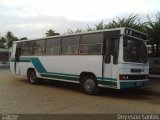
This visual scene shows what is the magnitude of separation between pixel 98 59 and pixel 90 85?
126cm

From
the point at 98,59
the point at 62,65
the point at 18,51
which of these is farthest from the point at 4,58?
the point at 98,59

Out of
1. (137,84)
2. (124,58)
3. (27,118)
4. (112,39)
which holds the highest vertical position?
(112,39)

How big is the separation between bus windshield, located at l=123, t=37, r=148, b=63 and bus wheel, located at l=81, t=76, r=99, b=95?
1824 millimetres

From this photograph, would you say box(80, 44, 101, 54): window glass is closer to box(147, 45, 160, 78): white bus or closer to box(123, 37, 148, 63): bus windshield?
box(123, 37, 148, 63): bus windshield

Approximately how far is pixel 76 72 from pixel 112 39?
2.52 metres

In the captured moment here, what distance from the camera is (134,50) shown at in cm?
1132

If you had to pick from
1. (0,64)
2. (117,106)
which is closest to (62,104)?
(117,106)

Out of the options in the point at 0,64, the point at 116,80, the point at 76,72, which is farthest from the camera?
the point at 0,64

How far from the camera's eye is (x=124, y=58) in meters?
10.6

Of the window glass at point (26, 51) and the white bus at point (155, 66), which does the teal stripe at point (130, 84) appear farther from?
the window glass at point (26, 51)

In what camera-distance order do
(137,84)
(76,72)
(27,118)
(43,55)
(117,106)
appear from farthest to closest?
(43,55), (76,72), (137,84), (117,106), (27,118)

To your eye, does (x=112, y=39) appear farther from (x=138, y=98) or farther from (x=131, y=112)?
(x=131, y=112)

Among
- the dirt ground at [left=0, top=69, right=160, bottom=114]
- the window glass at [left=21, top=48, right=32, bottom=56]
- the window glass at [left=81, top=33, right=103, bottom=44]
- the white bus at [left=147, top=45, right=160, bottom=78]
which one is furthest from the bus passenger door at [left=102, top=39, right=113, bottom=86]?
the white bus at [left=147, top=45, right=160, bottom=78]

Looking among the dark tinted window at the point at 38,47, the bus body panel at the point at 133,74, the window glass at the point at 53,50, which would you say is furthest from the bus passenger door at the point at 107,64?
the dark tinted window at the point at 38,47
